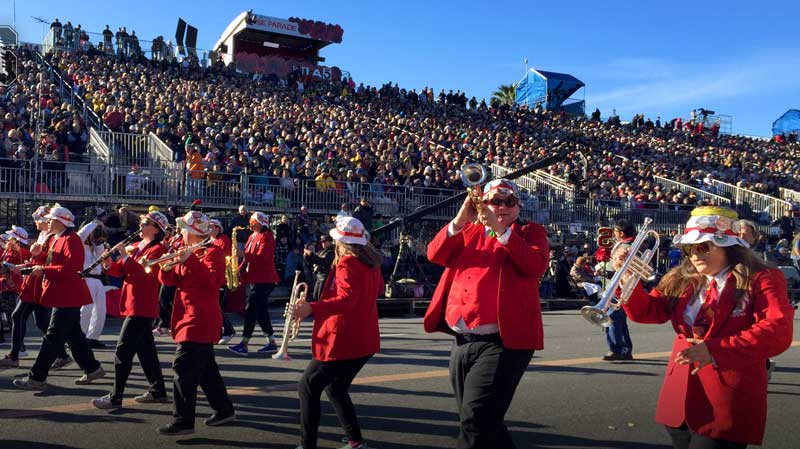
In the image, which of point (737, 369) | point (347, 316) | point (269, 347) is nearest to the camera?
point (737, 369)

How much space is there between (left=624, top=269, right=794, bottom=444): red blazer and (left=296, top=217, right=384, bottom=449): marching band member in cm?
221

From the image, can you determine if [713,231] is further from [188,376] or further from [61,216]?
[61,216]

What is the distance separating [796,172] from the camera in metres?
37.6

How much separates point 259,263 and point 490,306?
6.41 metres

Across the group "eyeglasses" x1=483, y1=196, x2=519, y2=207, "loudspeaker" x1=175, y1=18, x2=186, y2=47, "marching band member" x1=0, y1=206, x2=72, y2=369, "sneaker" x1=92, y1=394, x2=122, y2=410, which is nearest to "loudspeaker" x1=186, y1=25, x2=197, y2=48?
"loudspeaker" x1=175, y1=18, x2=186, y2=47

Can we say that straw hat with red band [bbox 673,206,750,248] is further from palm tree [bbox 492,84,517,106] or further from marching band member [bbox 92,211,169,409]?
palm tree [bbox 492,84,517,106]

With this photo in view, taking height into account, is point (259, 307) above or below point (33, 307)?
below

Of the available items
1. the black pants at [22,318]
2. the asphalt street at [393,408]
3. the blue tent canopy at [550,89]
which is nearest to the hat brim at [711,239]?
the asphalt street at [393,408]

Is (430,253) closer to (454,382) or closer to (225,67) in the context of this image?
(454,382)

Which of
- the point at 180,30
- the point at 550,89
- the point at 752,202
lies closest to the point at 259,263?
the point at 752,202

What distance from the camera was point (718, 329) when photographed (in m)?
3.69

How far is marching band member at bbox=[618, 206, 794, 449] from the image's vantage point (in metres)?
3.54

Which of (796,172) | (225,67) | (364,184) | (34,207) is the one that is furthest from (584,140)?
(34,207)

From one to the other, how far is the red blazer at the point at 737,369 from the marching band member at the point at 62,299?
571 centimetres
